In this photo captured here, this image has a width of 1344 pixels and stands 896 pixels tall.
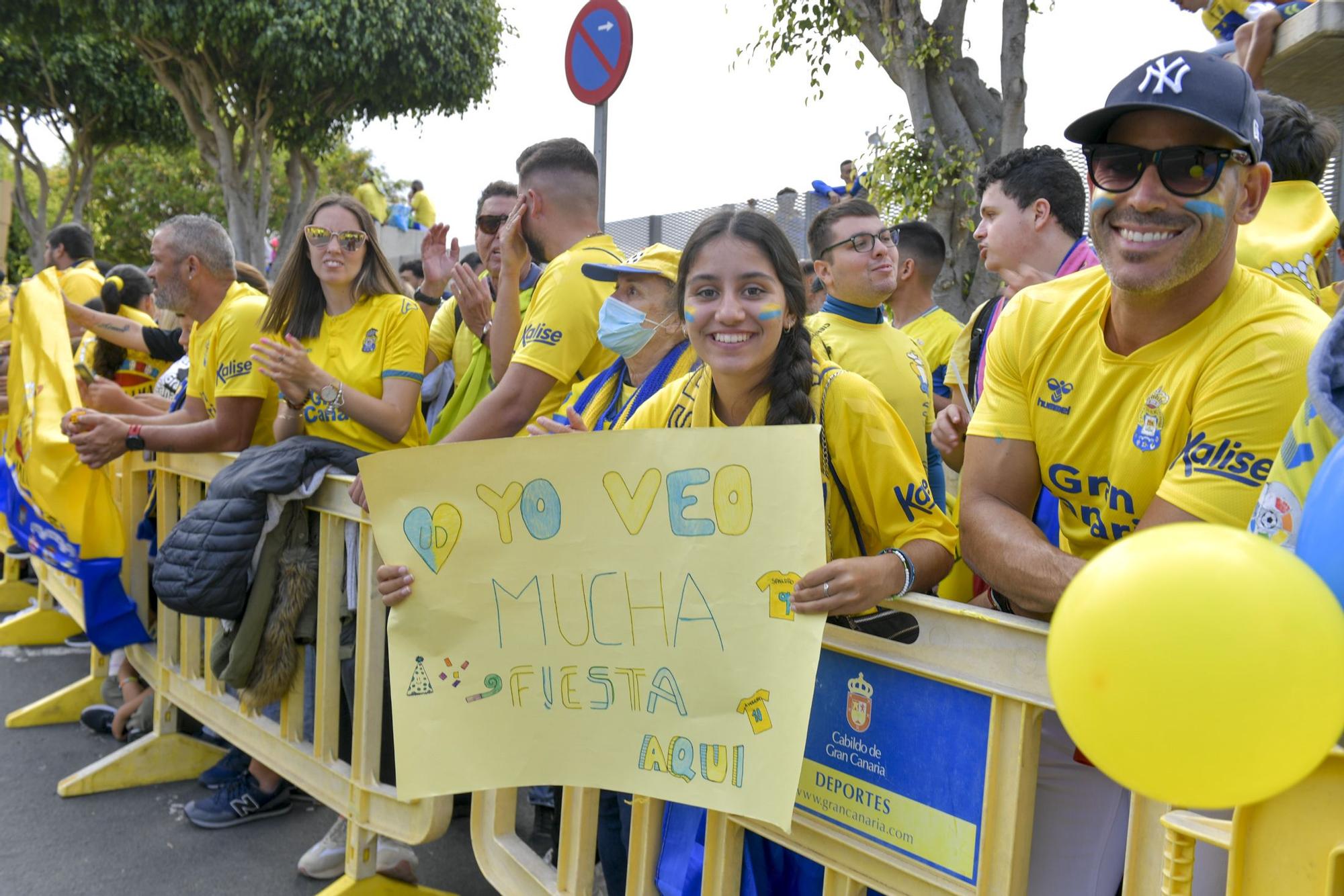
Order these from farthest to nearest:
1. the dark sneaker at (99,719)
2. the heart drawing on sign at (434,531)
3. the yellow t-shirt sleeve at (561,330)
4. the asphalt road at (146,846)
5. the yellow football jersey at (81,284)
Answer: the yellow football jersey at (81,284), the dark sneaker at (99,719), the asphalt road at (146,846), the yellow t-shirt sleeve at (561,330), the heart drawing on sign at (434,531)

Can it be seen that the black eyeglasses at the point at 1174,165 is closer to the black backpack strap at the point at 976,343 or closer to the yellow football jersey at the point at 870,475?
the yellow football jersey at the point at 870,475

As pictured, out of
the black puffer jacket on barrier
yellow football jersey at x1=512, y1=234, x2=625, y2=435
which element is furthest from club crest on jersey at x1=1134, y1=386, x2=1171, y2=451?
the black puffer jacket on barrier

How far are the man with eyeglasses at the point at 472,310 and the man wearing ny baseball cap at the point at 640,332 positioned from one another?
0.83m

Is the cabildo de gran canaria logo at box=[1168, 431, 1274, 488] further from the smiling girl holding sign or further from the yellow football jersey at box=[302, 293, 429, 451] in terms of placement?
the yellow football jersey at box=[302, 293, 429, 451]

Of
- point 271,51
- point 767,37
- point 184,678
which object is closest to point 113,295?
point 184,678

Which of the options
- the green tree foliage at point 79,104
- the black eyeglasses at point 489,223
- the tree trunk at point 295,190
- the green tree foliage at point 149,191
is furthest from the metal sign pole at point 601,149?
the green tree foliage at point 149,191

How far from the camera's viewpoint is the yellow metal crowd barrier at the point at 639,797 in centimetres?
129

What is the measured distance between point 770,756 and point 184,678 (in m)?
3.28

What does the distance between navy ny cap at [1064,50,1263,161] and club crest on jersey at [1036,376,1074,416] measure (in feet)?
1.68

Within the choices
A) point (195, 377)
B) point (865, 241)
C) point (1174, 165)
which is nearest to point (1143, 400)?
point (1174, 165)

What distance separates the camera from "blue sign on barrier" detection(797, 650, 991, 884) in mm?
1831

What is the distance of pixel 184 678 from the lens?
4.35m

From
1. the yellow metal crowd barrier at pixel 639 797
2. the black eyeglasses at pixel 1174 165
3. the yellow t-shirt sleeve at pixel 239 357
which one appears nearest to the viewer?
the yellow metal crowd barrier at pixel 639 797

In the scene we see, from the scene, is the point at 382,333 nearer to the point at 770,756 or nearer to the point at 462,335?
the point at 462,335
